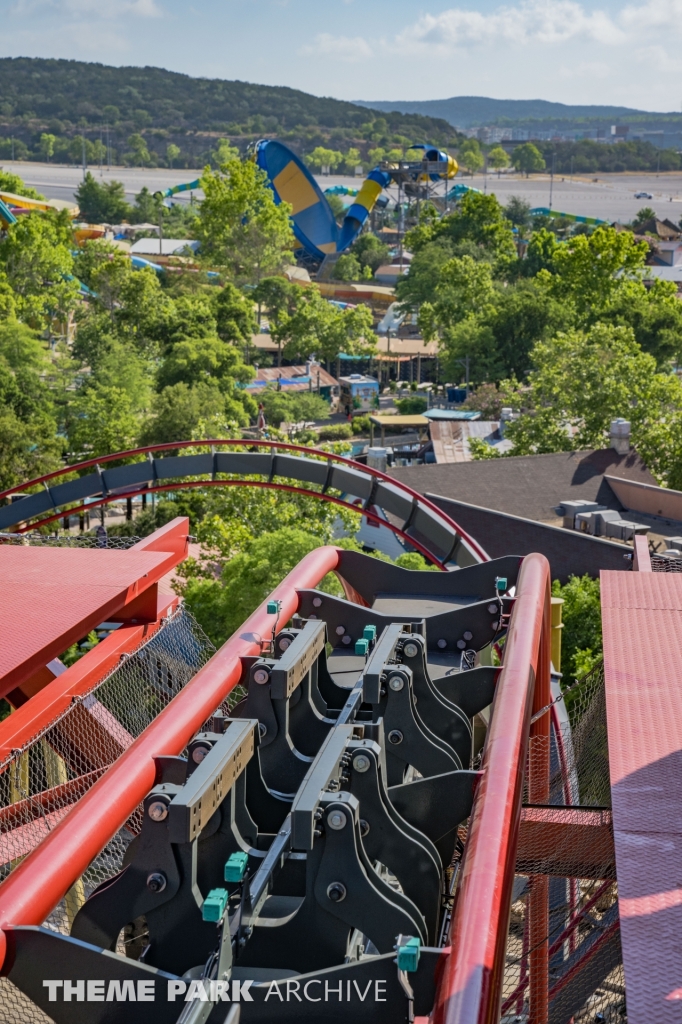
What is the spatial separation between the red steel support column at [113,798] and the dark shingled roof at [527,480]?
23.3 metres

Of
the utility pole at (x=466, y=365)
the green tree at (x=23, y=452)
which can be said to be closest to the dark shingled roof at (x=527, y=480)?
the green tree at (x=23, y=452)

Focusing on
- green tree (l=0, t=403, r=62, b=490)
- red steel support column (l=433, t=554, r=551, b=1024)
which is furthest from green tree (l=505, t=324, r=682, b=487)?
red steel support column (l=433, t=554, r=551, b=1024)

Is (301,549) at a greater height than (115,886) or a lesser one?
lesser

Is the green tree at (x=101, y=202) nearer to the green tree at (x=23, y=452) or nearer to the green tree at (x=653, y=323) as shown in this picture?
the green tree at (x=653, y=323)

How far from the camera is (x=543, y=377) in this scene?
4409 cm

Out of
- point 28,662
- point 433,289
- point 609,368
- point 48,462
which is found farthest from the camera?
point 433,289

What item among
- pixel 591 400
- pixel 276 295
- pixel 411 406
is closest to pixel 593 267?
pixel 411 406

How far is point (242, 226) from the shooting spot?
8244 centimetres

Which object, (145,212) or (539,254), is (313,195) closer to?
(539,254)

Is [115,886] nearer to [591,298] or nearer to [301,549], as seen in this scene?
[301,549]

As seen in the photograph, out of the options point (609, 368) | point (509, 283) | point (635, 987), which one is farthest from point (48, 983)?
point (509, 283)

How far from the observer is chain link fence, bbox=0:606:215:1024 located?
690cm

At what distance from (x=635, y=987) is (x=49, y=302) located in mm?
62107

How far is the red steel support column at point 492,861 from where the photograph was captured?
140 inches
